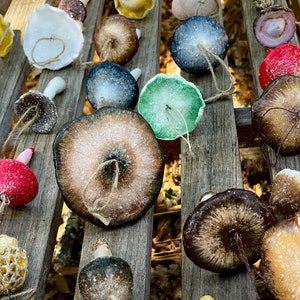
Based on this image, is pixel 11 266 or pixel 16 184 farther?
pixel 16 184

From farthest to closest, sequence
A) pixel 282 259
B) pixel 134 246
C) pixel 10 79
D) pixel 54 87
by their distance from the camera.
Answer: pixel 10 79, pixel 54 87, pixel 134 246, pixel 282 259

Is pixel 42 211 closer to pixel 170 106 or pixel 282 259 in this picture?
pixel 170 106

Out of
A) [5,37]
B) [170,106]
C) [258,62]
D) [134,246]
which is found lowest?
[258,62]

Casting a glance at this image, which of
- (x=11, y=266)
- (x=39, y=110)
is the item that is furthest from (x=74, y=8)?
(x=11, y=266)

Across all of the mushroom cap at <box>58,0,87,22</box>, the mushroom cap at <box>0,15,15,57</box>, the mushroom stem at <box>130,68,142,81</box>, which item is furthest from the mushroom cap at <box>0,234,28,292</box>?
the mushroom cap at <box>58,0,87,22</box>

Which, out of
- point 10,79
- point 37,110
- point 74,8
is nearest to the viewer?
point 37,110

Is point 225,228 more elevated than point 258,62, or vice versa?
point 225,228

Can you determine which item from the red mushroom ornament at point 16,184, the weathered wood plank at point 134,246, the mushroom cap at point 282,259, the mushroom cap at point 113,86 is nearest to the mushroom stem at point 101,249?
the weathered wood plank at point 134,246

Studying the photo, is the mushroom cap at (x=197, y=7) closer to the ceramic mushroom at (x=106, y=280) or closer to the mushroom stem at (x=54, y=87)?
the mushroom stem at (x=54, y=87)
